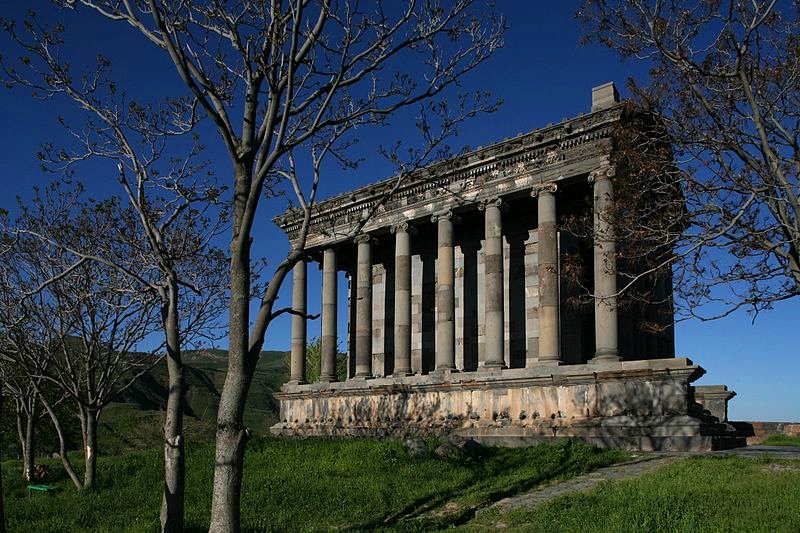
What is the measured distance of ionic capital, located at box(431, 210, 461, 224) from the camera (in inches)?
1097

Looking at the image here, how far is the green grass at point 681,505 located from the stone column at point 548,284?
8467 millimetres

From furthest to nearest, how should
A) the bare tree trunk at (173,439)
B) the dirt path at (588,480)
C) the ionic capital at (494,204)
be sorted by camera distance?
the ionic capital at (494,204)
the dirt path at (588,480)
the bare tree trunk at (173,439)

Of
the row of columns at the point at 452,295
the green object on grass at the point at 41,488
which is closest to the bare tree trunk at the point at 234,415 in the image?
the row of columns at the point at 452,295

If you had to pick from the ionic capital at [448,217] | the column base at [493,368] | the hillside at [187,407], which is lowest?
the hillside at [187,407]

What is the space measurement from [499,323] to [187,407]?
81156 mm

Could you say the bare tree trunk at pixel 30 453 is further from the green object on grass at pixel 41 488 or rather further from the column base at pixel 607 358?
the column base at pixel 607 358

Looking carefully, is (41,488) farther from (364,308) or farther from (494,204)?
(494,204)

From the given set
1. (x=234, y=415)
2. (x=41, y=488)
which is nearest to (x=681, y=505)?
(x=234, y=415)

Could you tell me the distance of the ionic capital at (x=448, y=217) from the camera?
27.9 m

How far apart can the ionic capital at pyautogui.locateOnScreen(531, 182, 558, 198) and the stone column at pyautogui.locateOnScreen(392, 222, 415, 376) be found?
6.16 m

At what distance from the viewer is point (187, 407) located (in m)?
98.3

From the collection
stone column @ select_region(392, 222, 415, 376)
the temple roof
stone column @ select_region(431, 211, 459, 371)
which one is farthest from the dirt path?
stone column @ select_region(392, 222, 415, 376)

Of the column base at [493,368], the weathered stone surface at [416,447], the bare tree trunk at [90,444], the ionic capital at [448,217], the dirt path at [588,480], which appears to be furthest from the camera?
the ionic capital at [448,217]

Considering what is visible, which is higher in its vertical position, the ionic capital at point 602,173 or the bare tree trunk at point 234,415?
the ionic capital at point 602,173
